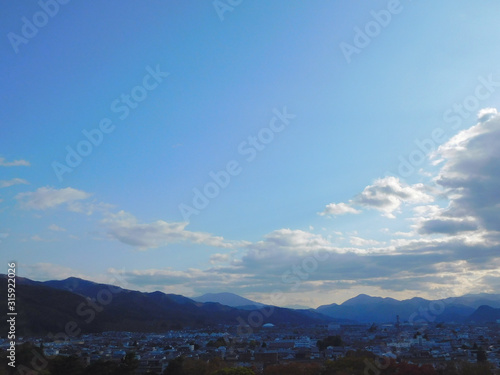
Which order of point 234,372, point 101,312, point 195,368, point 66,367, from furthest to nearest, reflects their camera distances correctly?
1. point 101,312
2. point 195,368
3. point 234,372
4. point 66,367

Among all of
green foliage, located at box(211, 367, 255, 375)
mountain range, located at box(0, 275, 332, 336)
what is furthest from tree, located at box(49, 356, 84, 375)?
mountain range, located at box(0, 275, 332, 336)

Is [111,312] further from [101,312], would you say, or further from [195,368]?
[195,368]

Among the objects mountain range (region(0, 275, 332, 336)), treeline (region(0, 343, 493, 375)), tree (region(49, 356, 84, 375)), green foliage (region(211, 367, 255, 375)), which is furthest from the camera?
mountain range (region(0, 275, 332, 336))

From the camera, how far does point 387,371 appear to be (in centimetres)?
2455

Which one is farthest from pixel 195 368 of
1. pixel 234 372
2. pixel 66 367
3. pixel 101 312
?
pixel 101 312

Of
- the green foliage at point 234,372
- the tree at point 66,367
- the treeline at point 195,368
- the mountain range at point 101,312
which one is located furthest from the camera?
the mountain range at point 101,312

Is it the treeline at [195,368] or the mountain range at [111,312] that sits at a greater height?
the mountain range at [111,312]

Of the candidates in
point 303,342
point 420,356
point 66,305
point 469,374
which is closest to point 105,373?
point 469,374

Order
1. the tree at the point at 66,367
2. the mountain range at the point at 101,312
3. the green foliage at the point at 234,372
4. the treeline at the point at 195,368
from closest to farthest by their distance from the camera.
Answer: the tree at the point at 66,367, the treeline at the point at 195,368, the green foliage at the point at 234,372, the mountain range at the point at 101,312

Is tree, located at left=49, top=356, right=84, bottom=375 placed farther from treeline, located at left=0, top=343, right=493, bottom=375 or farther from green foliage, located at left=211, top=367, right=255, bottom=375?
green foliage, located at left=211, top=367, right=255, bottom=375

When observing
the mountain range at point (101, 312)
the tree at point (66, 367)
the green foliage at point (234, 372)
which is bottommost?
the green foliage at point (234, 372)

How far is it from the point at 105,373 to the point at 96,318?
6196 centimetres

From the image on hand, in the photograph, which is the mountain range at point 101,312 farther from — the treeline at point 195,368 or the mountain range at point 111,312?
the treeline at point 195,368

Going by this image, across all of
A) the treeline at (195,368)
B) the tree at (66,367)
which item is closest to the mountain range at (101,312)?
the treeline at (195,368)
